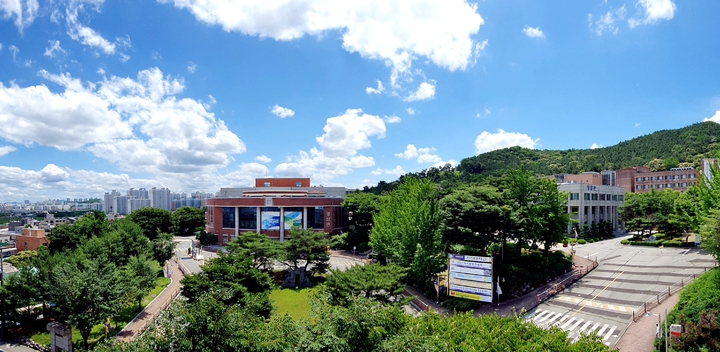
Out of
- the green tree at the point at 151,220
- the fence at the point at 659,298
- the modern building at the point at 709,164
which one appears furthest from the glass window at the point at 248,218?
the modern building at the point at 709,164

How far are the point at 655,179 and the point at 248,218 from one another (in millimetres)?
82118

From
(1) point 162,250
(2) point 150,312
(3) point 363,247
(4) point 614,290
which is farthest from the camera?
(3) point 363,247

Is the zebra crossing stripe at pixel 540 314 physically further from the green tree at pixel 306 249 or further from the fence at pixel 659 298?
the green tree at pixel 306 249

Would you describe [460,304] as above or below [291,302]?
above

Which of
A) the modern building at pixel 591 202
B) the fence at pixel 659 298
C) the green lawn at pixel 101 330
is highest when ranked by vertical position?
the modern building at pixel 591 202

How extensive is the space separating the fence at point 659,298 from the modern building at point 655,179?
61317mm

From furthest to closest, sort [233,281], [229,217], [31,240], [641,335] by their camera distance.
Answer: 1. [229,217]
2. [31,240]
3. [233,281]
4. [641,335]

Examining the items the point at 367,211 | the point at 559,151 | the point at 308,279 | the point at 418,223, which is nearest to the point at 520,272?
the point at 418,223

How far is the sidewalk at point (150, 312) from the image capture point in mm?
24078

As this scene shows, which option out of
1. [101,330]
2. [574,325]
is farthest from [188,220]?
[574,325]

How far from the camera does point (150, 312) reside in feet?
93.1

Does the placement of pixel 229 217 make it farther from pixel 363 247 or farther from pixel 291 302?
pixel 291 302

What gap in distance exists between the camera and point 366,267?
22.9m

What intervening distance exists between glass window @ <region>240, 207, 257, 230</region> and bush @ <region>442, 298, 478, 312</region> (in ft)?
128
